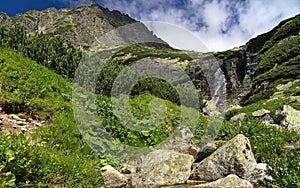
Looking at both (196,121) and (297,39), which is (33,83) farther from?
(297,39)

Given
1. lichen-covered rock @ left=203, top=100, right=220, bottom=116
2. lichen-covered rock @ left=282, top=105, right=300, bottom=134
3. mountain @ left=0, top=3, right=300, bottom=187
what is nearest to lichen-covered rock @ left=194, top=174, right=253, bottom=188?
mountain @ left=0, top=3, right=300, bottom=187

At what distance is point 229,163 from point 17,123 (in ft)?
18.8

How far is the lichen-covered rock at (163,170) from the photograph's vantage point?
8156 mm

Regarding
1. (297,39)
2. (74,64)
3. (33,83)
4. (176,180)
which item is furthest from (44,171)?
(297,39)

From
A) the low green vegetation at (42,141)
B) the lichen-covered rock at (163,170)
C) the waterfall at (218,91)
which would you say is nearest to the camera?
the low green vegetation at (42,141)

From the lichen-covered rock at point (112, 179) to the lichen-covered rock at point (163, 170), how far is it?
437mm

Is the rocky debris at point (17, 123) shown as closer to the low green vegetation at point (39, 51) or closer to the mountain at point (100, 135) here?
the mountain at point (100, 135)

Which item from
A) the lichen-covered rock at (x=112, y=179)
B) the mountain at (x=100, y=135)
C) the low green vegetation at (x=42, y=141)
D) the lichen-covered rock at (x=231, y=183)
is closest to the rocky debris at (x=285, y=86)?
the mountain at (x=100, y=135)

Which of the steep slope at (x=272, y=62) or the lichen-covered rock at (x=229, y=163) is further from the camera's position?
the steep slope at (x=272, y=62)

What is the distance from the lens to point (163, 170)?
27.6ft

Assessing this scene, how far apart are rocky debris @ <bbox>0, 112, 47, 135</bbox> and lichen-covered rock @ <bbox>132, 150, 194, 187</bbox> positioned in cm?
303

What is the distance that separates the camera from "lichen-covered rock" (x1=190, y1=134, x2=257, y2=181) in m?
8.34

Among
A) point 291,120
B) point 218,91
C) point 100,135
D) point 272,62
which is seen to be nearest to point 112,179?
point 100,135

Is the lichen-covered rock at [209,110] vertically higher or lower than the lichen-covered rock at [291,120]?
higher
